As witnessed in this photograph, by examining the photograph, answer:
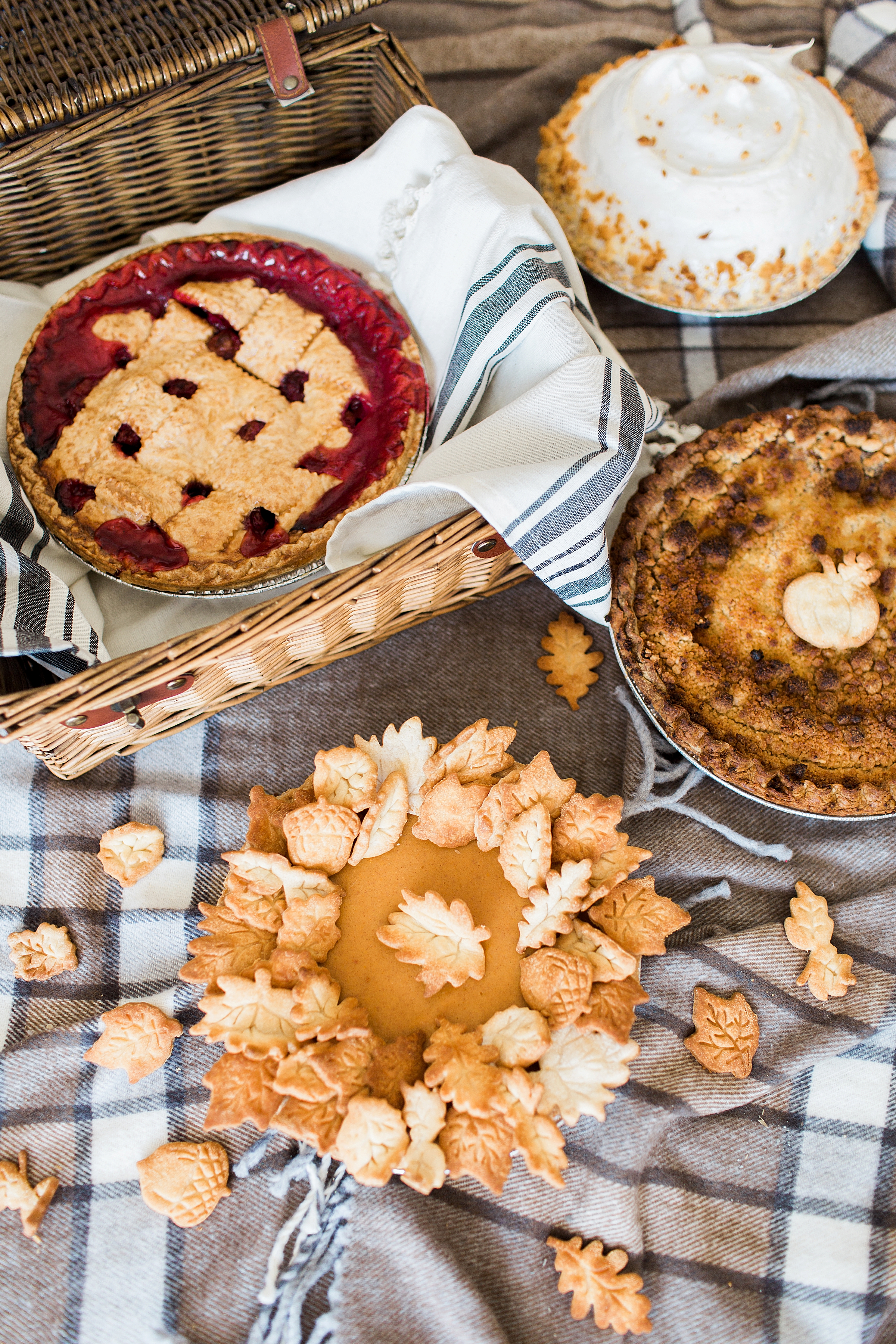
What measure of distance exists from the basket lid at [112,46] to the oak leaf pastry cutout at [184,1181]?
52.6 inches

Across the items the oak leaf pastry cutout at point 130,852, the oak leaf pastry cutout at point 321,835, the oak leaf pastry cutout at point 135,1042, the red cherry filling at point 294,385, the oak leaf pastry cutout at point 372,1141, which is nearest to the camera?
the oak leaf pastry cutout at point 372,1141

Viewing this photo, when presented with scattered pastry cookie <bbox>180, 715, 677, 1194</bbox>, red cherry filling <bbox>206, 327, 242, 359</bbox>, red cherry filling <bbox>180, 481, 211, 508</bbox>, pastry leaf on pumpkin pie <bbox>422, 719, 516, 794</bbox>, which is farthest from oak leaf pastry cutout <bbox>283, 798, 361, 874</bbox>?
red cherry filling <bbox>206, 327, 242, 359</bbox>

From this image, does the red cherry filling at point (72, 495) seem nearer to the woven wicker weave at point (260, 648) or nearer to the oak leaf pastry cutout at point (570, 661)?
the woven wicker weave at point (260, 648)

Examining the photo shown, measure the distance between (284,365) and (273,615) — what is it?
486mm

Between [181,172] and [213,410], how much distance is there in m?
0.45

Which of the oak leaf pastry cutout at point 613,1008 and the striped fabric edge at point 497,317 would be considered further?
the striped fabric edge at point 497,317

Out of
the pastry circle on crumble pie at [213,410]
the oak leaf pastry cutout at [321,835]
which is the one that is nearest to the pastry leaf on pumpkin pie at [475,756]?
the oak leaf pastry cutout at [321,835]

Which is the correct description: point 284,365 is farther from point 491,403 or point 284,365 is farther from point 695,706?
point 695,706

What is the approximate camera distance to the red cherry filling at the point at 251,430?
4.04ft

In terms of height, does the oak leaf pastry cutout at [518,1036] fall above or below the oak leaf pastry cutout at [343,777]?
below

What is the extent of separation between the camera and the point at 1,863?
3.88ft

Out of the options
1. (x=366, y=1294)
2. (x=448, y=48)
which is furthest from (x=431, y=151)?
(x=366, y=1294)

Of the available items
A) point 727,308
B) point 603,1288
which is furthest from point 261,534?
point 603,1288

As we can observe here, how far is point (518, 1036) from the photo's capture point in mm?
866
